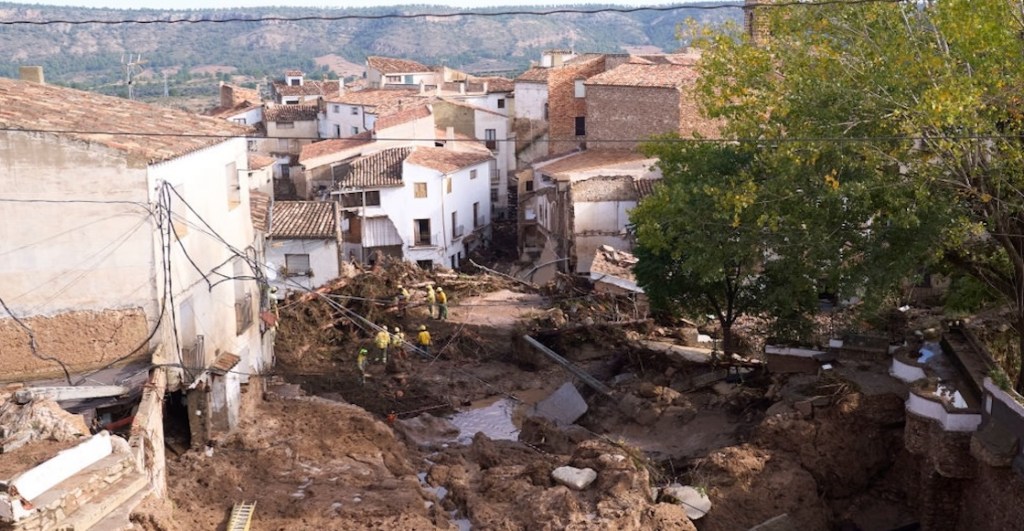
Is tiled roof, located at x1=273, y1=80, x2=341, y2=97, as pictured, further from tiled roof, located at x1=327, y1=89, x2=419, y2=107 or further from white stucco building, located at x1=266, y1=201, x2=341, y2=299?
white stucco building, located at x1=266, y1=201, x2=341, y2=299

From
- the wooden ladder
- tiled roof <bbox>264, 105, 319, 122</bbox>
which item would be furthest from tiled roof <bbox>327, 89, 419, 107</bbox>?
the wooden ladder

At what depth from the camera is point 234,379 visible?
21.4 metres

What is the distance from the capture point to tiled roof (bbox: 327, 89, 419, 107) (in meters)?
62.3

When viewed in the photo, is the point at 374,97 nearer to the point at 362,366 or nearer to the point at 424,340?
the point at 424,340

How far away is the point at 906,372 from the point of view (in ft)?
61.5

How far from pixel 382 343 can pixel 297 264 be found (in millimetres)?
9820

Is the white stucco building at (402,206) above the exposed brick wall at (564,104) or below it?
below

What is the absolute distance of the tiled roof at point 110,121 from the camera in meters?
17.5

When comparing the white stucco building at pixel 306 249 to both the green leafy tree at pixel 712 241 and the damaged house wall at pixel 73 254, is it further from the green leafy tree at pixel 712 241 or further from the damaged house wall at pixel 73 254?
the damaged house wall at pixel 73 254

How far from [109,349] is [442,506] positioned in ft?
20.3

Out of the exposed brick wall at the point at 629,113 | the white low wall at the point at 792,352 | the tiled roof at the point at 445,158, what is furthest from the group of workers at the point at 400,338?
the exposed brick wall at the point at 629,113

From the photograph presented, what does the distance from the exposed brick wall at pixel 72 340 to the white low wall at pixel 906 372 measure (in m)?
13.1

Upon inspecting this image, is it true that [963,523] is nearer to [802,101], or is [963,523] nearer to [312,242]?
[802,101]

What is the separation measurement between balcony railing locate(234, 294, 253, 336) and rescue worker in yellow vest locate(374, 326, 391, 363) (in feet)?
15.8
